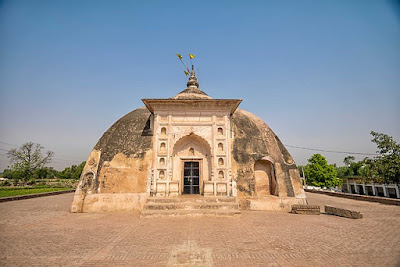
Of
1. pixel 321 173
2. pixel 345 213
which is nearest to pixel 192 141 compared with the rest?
pixel 345 213

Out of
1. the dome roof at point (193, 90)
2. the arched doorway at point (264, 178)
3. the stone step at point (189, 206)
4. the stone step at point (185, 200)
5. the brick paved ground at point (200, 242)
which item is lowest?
the brick paved ground at point (200, 242)

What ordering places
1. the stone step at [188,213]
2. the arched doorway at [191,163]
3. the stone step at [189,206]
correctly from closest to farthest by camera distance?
the stone step at [188,213], the stone step at [189,206], the arched doorway at [191,163]

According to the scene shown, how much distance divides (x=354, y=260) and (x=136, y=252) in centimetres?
580

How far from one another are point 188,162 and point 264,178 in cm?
539

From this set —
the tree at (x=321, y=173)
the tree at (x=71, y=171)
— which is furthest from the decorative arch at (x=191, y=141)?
the tree at (x=71, y=171)

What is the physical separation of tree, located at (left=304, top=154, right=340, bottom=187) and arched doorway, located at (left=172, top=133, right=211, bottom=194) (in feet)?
122

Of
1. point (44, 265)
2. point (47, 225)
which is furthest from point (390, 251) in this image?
point (47, 225)

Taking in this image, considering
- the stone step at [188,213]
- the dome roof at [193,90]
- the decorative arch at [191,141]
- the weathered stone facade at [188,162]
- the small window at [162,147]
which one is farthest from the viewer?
the dome roof at [193,90]

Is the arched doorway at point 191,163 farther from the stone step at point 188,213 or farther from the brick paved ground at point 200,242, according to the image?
the brick paved ground at point 200,242

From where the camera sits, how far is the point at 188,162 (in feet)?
44.8

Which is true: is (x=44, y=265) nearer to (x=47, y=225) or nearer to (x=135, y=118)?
(x=47, y=225)

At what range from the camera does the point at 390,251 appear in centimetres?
549

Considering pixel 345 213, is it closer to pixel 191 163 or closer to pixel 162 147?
pixel 191 163

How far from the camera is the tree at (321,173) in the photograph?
40.1 metres
